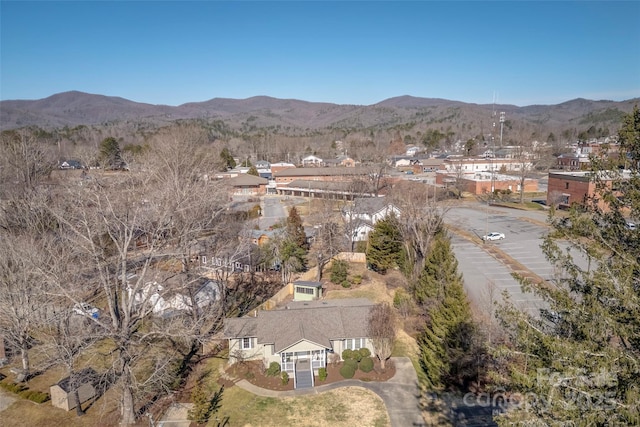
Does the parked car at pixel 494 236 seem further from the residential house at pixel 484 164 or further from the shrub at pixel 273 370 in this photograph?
the residential house at pixel 484 164

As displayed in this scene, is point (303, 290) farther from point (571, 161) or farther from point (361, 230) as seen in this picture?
point (571, 161)

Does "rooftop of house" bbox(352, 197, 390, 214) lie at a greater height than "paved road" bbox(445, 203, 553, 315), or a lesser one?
greater

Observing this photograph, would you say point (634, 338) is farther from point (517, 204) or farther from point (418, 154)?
point (418, 154)

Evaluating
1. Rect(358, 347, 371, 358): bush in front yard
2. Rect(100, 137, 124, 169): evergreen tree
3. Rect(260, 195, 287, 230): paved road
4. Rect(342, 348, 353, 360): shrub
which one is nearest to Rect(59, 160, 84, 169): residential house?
Rect(100, 137, 124, 169): evergreen tree

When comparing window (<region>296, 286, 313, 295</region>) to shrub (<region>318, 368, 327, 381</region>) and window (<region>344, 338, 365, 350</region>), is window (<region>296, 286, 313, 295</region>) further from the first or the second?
shrub (<region>318, 368, 327, 381</region>)

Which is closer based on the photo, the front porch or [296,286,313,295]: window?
the front porch

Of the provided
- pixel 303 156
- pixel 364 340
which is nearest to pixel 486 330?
pixel 364 340
